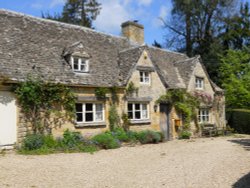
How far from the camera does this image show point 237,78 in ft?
103

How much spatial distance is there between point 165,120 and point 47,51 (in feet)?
30.5

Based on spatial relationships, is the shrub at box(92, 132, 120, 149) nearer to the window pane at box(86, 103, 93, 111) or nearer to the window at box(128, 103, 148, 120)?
the window pane at box(86, 103, 93, 111)

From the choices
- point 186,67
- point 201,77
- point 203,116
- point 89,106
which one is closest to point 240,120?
point 203,116

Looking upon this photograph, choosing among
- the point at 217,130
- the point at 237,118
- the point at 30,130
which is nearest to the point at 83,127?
the point at 30,130

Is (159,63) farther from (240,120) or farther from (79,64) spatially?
(240,120)

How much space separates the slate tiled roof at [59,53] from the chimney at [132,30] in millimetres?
2064

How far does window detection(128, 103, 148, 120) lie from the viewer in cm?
1947

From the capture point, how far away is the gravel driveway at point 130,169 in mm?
8609

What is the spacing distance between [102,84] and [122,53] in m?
4.32

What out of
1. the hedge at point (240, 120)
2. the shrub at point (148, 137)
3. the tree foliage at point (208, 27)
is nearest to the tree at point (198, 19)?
the tree foliage at point (208, 27)

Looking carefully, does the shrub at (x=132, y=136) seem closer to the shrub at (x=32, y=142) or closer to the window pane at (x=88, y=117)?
the window pane at (x=88, y=117)

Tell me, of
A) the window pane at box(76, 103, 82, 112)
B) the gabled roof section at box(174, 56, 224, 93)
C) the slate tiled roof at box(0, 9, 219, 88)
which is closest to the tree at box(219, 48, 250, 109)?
the gabled roof section at box(174, 56, 224, 93)

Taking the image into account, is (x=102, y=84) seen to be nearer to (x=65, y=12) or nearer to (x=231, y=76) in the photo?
(x=231, y=76)

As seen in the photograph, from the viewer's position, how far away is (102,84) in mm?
17734
